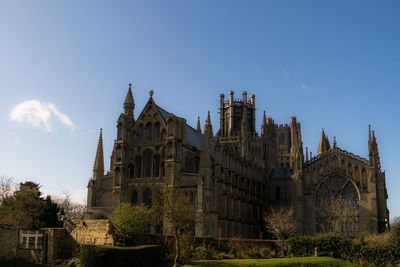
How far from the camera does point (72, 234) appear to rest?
37344 mm

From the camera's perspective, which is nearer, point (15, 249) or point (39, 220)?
point (15, 249)

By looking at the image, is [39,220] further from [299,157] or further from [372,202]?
[372,202]

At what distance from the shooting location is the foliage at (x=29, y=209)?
162ft

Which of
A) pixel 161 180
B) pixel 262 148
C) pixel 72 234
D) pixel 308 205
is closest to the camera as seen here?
pixel 72 234

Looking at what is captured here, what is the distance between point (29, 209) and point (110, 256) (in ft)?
80.3

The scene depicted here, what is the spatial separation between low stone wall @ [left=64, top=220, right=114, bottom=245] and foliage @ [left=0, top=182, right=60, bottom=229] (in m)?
12.9

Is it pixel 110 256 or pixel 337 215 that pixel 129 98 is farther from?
pixel 110 256

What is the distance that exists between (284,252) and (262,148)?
163 ft

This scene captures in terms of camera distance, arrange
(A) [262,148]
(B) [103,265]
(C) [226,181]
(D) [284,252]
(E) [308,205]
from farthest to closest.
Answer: (A) [262,148]
(E) [308,205]
(C) [226,181]
(D) [284,252]
(B) [103,265]

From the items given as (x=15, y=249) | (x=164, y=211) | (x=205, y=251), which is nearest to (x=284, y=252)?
(x=205, y=251)

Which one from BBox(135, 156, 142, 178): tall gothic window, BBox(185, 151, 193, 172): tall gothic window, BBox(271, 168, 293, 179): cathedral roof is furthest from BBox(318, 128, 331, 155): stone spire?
BBox(135, 156, 142, 178): tall gothic window

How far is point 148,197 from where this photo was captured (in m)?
60.4

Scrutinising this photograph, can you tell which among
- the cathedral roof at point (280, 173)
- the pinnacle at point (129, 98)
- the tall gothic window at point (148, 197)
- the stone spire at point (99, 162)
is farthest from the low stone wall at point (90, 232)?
the cathedral roof at point (280, 173)

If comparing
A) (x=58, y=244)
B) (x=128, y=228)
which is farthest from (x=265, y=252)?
(x=58, y=244)
